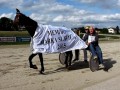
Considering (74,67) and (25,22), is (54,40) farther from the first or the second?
(74,67)

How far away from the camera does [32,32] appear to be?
1166 centimetres

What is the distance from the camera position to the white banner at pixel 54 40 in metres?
11.7

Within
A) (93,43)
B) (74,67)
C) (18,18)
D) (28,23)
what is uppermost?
(18,18)

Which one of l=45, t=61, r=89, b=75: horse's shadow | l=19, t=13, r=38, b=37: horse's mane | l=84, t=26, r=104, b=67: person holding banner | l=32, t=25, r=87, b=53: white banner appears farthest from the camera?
l=84, t=26, r=104, b=67: person holding banner

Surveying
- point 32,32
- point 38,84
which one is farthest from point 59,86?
point 32,32

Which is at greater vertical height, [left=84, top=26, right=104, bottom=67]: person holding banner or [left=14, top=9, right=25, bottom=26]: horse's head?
[left=14, top=9, right=25, bottom=26]: horse's head

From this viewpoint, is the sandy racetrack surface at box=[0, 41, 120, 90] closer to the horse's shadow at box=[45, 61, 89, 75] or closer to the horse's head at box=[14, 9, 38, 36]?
the horse's shadow at box=[45, 61, 89, 75]

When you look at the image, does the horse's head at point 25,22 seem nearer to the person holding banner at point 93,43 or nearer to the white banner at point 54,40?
the white banner at point 54,40

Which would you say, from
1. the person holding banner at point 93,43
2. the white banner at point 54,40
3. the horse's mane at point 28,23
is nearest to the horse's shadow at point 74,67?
the white banner at point 54,40

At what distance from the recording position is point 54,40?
40.7 ft

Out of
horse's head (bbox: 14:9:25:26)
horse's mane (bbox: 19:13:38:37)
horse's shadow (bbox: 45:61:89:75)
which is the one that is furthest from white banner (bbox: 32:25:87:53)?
horse's shadow (bbox: 45:61:89:75)

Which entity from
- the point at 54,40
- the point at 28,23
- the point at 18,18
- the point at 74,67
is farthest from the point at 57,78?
the point at 74,67

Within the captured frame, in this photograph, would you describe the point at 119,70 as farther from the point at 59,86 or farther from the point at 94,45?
the point at 59,86

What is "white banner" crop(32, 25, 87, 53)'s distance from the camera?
11667mm
